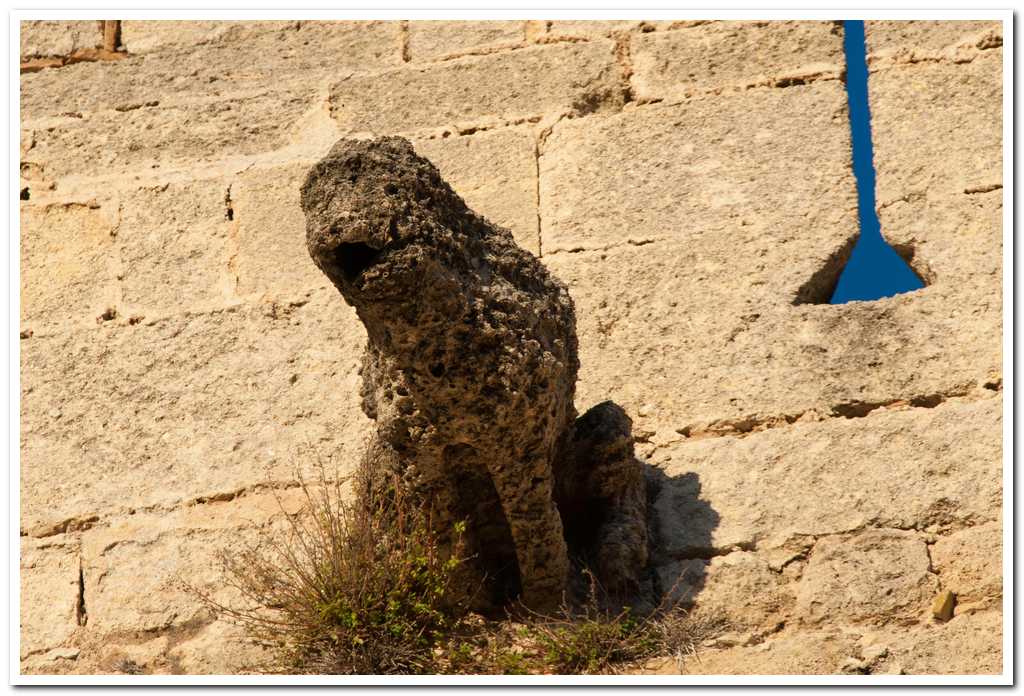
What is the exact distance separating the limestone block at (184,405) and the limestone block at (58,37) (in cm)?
131

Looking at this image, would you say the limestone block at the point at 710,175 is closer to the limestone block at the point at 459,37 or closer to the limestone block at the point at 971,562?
the limestone block at the point at 459,37

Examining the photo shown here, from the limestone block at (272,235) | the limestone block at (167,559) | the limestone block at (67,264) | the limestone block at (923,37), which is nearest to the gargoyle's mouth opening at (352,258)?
the limestone block at (167,559)

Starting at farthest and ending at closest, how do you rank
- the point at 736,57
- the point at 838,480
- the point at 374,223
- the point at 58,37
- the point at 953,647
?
1. the point at 58,37
2. the point at 736,57
3. the point at 838,480
4. the point at 953,647
5. the point at 374,223

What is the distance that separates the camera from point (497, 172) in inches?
232

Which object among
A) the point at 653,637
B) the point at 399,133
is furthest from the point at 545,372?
the point at 399,133

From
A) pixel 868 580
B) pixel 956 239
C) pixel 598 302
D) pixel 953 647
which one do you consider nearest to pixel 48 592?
pixel 598 302

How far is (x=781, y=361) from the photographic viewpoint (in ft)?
17.2

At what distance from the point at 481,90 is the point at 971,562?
2429mm

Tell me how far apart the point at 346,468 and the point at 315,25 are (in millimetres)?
1877

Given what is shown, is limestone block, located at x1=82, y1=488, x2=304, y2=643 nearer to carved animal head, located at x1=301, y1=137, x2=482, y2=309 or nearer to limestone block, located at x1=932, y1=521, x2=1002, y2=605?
carved animal head, located at x1=301, y1=137, x2=482, y2=309

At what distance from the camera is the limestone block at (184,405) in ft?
18.0

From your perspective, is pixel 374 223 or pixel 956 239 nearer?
pixel 374 223

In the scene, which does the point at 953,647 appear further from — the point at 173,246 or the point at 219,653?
the point at 173,246

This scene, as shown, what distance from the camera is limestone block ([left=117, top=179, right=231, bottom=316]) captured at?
5.93m
